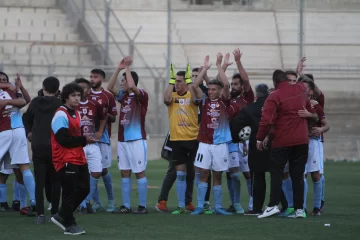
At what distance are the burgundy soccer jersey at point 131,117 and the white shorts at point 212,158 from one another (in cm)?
101

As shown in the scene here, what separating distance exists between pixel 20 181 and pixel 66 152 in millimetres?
3014

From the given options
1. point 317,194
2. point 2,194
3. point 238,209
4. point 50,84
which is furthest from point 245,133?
point 2,194

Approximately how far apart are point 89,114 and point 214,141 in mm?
1896

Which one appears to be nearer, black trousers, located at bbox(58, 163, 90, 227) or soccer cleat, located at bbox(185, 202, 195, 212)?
black trousers, located at bbox(58, 163, 90, 227)

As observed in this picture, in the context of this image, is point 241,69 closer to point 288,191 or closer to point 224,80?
point 224,80

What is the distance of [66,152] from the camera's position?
1120 cm

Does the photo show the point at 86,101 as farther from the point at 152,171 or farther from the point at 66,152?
the point at 152,171

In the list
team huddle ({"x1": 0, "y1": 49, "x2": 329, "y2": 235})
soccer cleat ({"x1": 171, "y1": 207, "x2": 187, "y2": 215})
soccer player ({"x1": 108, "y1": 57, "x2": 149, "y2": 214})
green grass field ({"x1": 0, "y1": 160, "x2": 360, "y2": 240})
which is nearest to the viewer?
Result: green grass field ({"x1": 0, "y1": 160, "x2": 360, "y2": 240})

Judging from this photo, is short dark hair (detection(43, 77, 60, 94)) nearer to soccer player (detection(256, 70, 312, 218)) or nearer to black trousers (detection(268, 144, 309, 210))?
soccer player (detection(256, 70, 312, 218))

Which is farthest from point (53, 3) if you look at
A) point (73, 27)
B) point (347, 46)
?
point (347, 46)

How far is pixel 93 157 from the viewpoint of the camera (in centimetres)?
1362

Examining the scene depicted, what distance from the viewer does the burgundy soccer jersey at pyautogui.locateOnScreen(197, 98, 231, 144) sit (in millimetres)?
13594

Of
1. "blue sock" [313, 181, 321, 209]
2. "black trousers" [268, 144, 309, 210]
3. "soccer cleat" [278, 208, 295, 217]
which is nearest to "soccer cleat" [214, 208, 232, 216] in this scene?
"soccer cleat" [278, 208, 295, 217]

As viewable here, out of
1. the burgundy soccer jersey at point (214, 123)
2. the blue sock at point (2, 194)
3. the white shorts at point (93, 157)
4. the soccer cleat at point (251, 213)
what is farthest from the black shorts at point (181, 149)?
the blue sock at point (2, 194)
